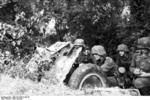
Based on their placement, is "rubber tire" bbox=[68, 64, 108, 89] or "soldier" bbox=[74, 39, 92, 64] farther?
"soldier" bbox=[74, 39, 92, 64]

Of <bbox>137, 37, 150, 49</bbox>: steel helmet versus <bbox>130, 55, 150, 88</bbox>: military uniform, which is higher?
<bbox>137, 37, 150, 49</bbox>: steel helmet

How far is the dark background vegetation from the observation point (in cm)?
904

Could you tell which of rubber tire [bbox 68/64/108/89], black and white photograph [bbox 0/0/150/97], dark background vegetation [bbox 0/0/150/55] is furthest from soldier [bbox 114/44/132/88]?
dark background vegetation [bbox 0/0/150/55]

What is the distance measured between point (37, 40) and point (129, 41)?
2638mm

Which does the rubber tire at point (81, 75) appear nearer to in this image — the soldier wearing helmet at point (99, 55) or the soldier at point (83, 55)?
the soldier at point (83, 55)

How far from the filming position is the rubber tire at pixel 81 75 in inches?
210

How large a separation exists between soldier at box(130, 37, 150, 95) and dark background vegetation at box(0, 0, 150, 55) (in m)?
1.99

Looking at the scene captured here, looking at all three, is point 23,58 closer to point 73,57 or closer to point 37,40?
point 37,40

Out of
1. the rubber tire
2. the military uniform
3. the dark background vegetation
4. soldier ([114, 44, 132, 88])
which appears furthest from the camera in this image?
the dark background vegetation

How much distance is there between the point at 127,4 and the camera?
377 inches

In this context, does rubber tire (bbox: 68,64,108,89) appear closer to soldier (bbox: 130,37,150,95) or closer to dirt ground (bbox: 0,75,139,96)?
dirt ground (bbox: 0,75,139,96)

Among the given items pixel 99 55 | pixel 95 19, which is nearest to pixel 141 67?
pixel 99 55

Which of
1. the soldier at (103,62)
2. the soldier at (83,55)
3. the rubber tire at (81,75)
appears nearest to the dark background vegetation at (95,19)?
the soldier at (103,62)

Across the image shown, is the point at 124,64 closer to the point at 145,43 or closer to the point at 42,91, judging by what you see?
the point at 145,43
